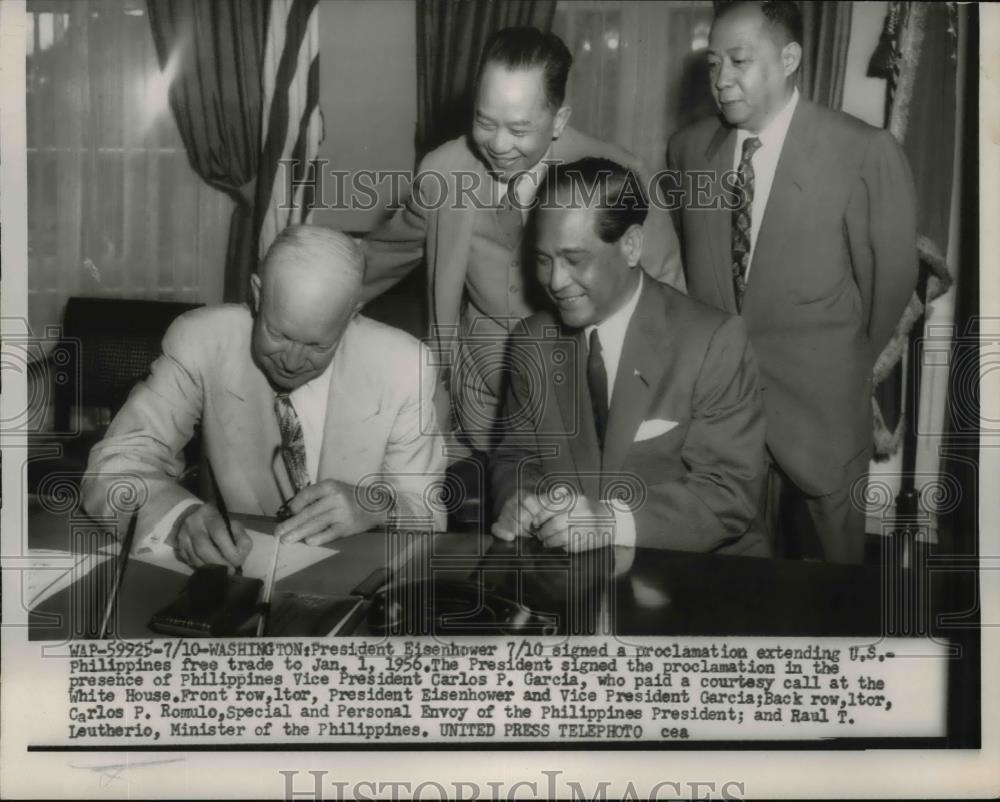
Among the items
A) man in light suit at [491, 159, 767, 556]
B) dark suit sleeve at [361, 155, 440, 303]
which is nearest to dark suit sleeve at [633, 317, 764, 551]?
man in light suit at [491, 159, 767, 556]

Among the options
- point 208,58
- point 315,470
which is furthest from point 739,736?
point 208,58

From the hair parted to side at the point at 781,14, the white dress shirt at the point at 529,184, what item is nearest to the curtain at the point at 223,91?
the white dress shirt at the point at 529,184

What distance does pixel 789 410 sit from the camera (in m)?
2.17

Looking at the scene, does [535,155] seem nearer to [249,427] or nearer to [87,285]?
[249,427]

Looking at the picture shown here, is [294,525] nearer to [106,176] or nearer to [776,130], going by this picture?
[106,176]

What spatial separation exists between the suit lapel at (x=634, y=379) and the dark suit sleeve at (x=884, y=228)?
471 mm

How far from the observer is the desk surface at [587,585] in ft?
6.02

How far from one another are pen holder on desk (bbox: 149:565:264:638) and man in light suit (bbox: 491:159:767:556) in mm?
531

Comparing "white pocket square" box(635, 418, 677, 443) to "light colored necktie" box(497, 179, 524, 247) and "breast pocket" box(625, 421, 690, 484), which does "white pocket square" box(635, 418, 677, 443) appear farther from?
"light colored necktie" box(497, 179, 524, 247)

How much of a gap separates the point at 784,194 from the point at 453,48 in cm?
78

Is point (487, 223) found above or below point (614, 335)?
above

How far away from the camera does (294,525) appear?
2.00 meters

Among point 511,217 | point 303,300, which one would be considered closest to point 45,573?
point 303,300

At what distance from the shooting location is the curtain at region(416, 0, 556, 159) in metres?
2.13
